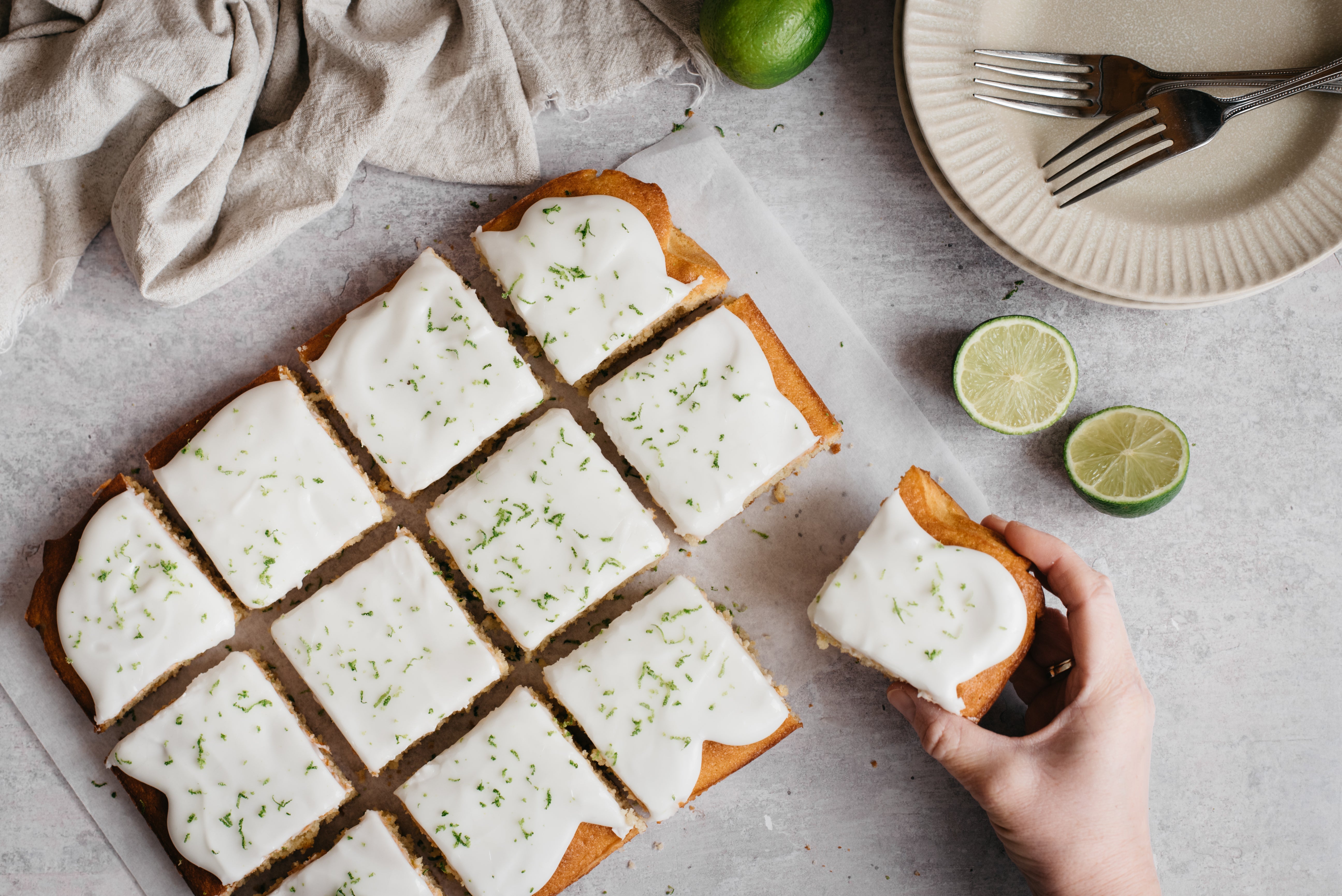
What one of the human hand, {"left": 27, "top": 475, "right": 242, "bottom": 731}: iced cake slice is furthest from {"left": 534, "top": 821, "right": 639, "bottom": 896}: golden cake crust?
{"left": 27, "top": 475, "right": 242, "bottom": 731}: iced cake slice

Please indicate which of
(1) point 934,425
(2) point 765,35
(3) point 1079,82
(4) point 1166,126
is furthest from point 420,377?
(4) point 1166,126

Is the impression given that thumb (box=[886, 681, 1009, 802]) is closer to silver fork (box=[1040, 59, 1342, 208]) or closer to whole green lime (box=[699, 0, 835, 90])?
silver fork (box=[1040, 59, 1342, 208])

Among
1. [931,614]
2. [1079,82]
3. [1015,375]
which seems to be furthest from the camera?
[1015,375]

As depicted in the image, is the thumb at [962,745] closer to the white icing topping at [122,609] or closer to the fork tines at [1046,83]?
the fork tines at [1046,83]

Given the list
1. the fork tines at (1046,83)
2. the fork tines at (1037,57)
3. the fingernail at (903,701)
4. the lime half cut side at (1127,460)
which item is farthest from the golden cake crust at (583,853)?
the fork tines at (1037,57)

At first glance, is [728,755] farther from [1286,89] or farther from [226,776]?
[1286,89]

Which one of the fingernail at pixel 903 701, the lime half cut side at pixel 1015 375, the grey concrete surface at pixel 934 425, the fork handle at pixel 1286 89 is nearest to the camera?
the fork handle at pixel 1286 89

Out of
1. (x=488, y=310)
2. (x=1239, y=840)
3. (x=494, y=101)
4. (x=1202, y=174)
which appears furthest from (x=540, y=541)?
(x=1239, y=840)
